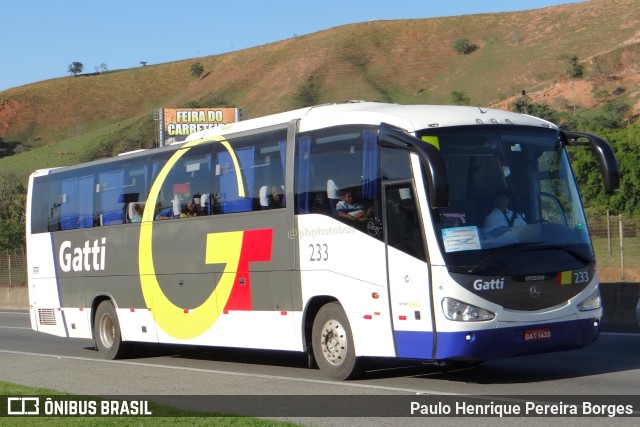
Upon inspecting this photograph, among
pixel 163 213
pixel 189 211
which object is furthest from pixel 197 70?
pixel 189 211

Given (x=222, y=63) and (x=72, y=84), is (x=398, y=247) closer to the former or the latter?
(x=222, y=63)

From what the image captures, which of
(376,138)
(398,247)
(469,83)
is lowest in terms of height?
(398,247)

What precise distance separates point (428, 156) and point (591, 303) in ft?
9.95

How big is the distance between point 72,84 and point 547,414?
A: 13870 cm

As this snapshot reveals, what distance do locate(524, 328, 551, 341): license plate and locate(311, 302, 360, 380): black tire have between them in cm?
223

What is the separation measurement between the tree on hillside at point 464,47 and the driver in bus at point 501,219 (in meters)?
110

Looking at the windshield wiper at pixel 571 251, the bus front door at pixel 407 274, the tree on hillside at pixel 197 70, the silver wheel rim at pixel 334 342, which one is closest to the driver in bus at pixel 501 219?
the windshield wiper at pixel 571 251

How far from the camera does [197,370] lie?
15.3 metres

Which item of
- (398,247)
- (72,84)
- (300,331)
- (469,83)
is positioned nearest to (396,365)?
(300,331)

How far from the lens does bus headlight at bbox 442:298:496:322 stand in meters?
11.4

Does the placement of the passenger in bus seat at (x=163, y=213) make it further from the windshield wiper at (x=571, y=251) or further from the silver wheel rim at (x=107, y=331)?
the windshield wiper at (x=571, y=251)

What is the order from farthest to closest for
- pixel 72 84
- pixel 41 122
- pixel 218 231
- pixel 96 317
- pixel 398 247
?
pixel 72 84
pixel 41 122
pixel 96 317
pixel 218 231
pixel 398 247

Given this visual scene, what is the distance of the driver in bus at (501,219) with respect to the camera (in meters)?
11.6

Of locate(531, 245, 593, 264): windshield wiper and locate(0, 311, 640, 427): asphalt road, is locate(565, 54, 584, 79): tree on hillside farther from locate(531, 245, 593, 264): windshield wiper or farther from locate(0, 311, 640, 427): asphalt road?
locate(531, 245, 593, 264): windshield wiper
